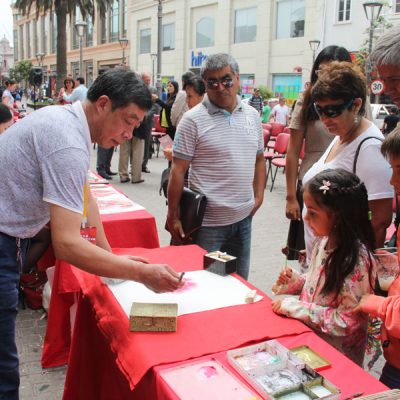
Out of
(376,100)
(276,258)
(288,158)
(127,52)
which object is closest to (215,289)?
(288,158)

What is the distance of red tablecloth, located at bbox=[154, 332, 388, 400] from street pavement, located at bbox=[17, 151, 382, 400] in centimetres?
129

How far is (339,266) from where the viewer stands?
5.02 ft

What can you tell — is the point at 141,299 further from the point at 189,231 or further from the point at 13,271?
the point at 189,231

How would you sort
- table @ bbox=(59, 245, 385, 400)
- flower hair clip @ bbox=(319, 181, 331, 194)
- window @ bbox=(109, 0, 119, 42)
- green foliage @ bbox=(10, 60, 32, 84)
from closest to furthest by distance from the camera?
1. table @ bbox=(59, 245, 385, 400)
2. flower hair clip @ bbox=(319, 181, 331, 194)
3. window @ bbox=(109, 0, 119, 42)
4. green foliage @ bbox=(10, 60, 32, 84)

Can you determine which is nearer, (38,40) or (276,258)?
(276,258)

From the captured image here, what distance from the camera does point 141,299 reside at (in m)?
1.70

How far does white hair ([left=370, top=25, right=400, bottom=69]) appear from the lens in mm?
1538

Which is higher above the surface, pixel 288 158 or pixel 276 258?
pixel 288 158

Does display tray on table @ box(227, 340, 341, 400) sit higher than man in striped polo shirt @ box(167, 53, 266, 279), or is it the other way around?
man in striped polo shirt @ box(167, 53, 266, 279)

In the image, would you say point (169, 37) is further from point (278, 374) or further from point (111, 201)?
point (278, 374)

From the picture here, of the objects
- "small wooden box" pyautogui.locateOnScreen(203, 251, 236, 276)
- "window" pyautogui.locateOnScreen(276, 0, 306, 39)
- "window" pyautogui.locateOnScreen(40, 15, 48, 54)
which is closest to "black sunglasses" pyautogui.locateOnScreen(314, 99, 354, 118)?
"small wooden box" pyautogui.locateOnScreen(203, 251, 236, 276)

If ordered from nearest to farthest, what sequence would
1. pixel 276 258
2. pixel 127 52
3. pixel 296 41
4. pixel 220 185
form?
pixel 220 185 < pixel 276 258 < pixel 296 41 < pixel 127 52

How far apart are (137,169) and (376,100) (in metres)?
12.7

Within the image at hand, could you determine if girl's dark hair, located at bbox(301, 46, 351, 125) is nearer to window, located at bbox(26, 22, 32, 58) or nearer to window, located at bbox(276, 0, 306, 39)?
window, located at bbox(276, 0, 306, 39)
